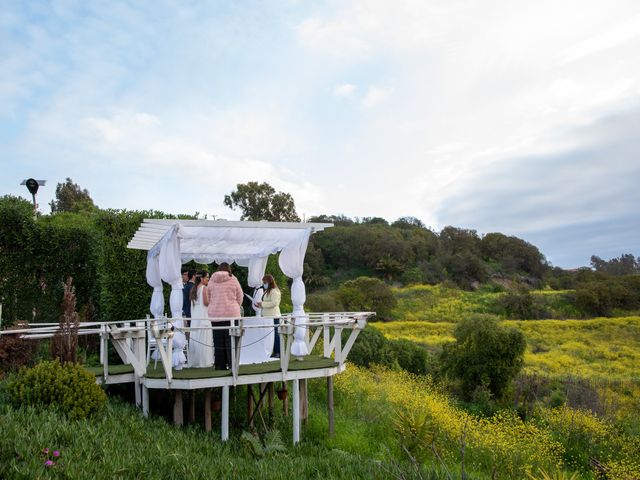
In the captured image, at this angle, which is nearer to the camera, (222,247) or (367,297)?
(222,247)

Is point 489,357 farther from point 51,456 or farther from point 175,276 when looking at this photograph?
point 51,456

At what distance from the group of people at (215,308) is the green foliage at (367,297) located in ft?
78.8

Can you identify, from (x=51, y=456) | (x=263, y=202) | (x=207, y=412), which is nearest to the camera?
(x=51, y=456)

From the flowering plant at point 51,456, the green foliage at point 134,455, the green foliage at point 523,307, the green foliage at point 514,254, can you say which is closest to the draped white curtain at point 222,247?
the green foliage at point 134,455

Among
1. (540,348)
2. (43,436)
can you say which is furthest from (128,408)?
(540,348)

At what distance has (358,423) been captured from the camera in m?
10.7

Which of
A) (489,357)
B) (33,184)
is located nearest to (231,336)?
(33,184)

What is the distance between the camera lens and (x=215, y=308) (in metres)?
9.03

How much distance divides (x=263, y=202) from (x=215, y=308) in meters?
28.0

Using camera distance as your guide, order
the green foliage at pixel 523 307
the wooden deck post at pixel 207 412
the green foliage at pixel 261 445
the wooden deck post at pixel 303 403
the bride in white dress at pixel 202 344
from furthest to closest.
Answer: the green foliage at pixel 523 307 < the wooden deck post at pixel 303 403 < the bride in white dress at pixel 202 344 < the wooden deck post at pixel 207 412 < the green foliage at pixel 261 445

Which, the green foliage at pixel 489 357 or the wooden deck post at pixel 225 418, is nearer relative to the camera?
the wooden deck post at pixel 225 418

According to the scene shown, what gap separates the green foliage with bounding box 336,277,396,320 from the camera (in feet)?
114

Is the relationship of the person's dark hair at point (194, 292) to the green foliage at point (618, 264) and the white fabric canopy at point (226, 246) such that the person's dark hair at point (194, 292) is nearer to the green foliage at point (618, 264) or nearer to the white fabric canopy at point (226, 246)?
the white fabric canopy at point (226, 246)

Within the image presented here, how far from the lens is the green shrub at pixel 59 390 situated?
698 centimetres
